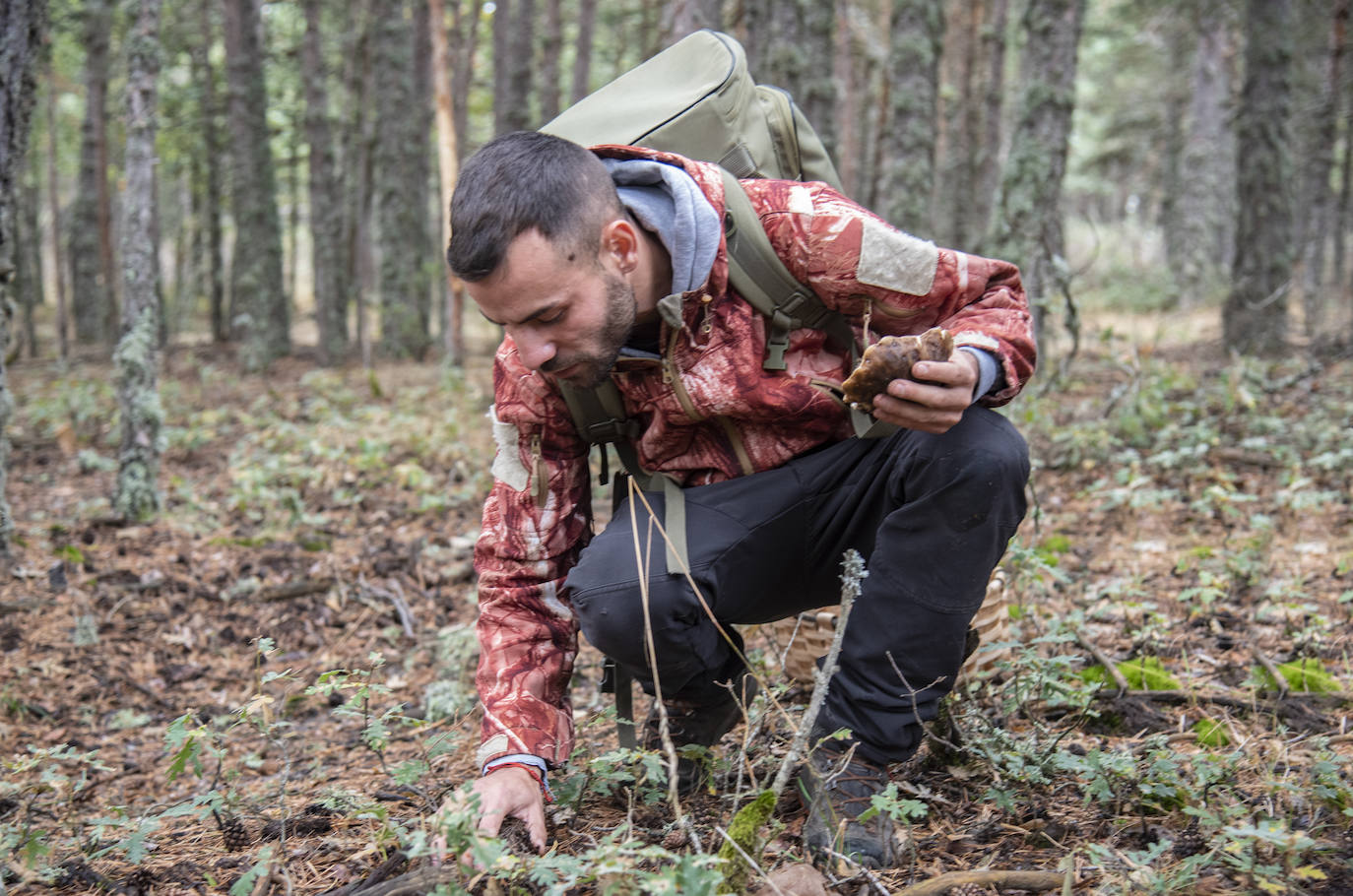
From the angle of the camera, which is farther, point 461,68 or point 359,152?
point 461,68

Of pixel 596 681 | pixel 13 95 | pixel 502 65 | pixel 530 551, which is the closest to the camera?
pixel 530 551

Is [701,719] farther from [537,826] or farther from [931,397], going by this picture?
[931,397]

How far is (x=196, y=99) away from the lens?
1547 cm

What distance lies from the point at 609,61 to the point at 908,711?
65.0 ft

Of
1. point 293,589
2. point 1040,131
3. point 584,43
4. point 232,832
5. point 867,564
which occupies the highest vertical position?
point 584,43

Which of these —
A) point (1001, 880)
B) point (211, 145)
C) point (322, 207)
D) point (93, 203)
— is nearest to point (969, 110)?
point (322, 207)

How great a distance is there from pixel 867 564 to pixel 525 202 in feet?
4.08

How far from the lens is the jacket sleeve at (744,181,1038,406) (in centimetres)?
233

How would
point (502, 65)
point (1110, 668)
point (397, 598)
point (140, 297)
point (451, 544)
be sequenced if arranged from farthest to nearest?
point (502, 65) < point (140, 297) < point (451, 544) < point (397, 598) < point (1110, 668)

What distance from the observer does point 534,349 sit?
227 cm

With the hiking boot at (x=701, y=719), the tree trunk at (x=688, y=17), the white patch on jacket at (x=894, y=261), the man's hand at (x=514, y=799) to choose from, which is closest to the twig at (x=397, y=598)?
the hiking boot at (x=701, y=719)

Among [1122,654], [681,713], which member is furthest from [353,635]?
[1122,654]

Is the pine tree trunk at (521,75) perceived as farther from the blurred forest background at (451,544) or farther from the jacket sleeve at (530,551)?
the jacket sleeve at (530,551)

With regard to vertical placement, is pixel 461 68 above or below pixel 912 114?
above
